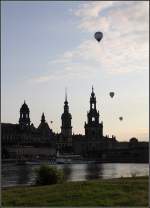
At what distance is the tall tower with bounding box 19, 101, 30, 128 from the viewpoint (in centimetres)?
9800

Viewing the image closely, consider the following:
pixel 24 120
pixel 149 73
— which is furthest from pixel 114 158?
pixel 149 73

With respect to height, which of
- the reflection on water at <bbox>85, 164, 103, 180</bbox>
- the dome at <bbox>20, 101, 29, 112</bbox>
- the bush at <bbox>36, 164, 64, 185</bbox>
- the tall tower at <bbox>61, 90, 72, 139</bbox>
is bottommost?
the reflection on water at <bbox>85, 164, 103, 180</bbox>

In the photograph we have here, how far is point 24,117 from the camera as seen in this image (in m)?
99.5

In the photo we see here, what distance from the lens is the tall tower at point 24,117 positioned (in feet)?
322

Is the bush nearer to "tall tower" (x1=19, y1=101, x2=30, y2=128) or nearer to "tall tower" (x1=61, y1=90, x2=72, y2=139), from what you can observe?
"tall tower" (x1=19, y1=101, x2=30, y2=128)

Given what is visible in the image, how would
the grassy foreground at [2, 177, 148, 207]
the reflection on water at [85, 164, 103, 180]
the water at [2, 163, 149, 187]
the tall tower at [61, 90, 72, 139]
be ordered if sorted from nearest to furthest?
the grassy foreground at [2, 177, 148, 207] < the water at [2, 163, 149, 187] < the reflection on water at [85, 164, 103, 180] < the tall tower at [61, 90, 72, 139]

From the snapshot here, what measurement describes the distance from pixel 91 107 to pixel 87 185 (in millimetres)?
Answer: 96715

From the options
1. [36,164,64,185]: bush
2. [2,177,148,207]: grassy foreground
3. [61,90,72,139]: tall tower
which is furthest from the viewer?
[61,90,72,139]: tall tower

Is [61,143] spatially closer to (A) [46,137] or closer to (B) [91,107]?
(A) [46,137]

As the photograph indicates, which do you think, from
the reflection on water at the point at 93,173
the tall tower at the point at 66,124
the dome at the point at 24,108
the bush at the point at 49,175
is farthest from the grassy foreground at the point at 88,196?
the tall tower at the point at 66,124

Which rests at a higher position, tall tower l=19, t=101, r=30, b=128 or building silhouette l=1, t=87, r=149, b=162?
tall tower l=19, t=101, r=30, b=128

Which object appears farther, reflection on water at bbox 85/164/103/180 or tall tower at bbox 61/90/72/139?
tall tower at bbox 61/90/72/139

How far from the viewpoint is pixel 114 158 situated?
101 metres

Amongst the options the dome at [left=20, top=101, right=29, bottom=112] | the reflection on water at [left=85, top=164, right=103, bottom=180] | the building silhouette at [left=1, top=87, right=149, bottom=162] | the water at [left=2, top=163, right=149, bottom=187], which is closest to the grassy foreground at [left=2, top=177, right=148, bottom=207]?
the water at [left=2, top=163, right=149, bottom=187]
